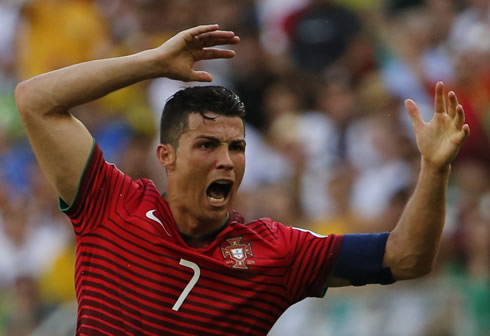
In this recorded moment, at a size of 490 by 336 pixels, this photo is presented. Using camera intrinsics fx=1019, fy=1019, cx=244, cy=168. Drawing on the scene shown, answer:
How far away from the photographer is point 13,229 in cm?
1000

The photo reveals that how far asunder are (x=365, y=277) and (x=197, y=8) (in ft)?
22.2

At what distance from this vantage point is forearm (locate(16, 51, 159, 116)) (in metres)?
4.46

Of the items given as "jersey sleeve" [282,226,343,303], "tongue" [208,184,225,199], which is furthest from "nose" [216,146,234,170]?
"jersey sleeve" [282,226,343,303]

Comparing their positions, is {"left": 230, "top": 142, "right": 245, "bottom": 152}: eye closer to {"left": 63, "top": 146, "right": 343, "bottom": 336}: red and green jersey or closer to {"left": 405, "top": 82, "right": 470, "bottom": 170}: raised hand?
{"left": 63, "top": 146, "right": 343, "bottom": 336}: red and green jersey

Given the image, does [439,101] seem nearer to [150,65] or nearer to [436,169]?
[436,169]

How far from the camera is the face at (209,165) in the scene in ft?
15.2

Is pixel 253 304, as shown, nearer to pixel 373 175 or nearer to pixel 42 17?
pixel 373 175

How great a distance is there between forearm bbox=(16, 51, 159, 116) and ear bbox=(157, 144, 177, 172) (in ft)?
1.42

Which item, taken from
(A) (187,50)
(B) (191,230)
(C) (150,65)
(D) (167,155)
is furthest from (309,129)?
(C) (150,65)

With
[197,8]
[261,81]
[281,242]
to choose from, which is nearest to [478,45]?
[261,81]

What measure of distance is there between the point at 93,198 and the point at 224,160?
61cm

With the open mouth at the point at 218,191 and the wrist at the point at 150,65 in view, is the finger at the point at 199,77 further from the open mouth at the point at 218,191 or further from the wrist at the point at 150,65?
the open mouth at the point at 218,191

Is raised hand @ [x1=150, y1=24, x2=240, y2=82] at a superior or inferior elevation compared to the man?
superior

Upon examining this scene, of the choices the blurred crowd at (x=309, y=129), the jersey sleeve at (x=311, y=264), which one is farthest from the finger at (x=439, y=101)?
the blurred crowd at (x=309, y=129)
